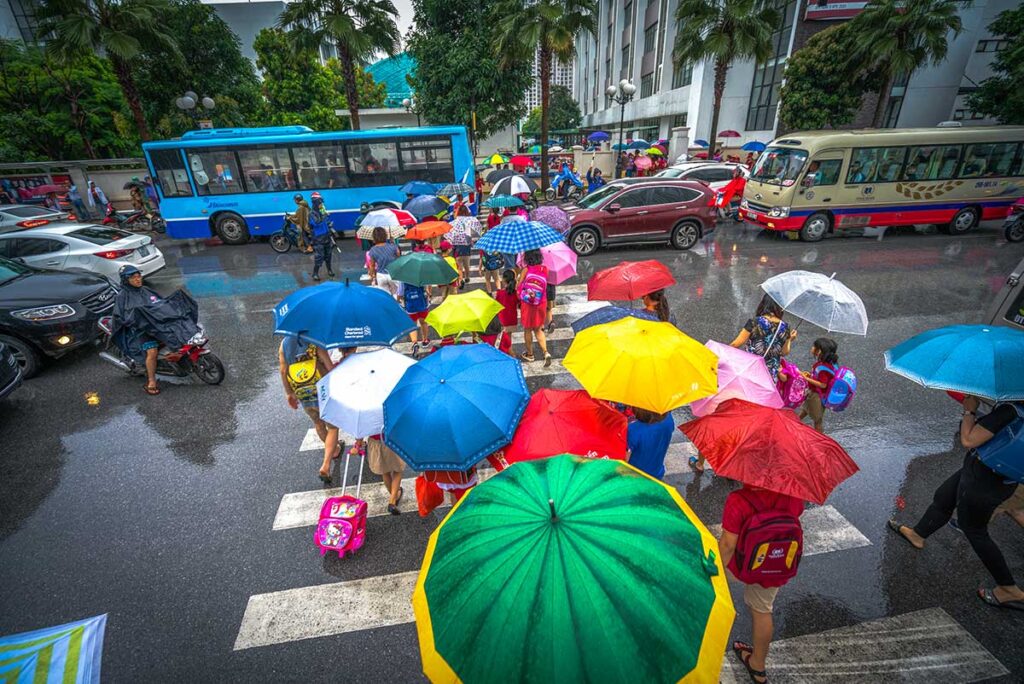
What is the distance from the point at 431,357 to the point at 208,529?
3.05 meters

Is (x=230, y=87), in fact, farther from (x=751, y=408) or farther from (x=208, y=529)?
(x=751, y=408)

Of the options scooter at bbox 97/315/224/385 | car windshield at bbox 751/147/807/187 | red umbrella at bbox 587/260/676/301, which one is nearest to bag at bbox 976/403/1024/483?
red umbrella at bbox 587/260/676/301

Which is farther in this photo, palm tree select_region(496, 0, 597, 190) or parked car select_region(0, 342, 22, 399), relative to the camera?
palm tree select_region(496, 0, 597, 190)

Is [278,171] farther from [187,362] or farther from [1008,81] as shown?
[1008,81]

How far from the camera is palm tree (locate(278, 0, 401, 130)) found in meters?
16.9

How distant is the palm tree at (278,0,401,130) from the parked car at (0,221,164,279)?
968 centimetres

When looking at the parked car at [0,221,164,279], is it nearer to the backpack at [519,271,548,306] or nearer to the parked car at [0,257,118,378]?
the parked car at [0,257,118,378]

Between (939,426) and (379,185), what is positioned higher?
(379,185)

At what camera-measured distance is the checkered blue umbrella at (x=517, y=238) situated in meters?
6.27

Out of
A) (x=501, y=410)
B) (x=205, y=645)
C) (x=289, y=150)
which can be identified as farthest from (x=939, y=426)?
(x=289, y=150)

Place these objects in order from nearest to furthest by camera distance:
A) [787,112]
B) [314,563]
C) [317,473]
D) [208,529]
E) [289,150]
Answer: [314,563] → [208,529] → [317,473] → [289,150] → [787,112]

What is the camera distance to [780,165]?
13539 mm

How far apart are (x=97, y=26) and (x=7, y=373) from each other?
635 inches

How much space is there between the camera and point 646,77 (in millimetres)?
47312
